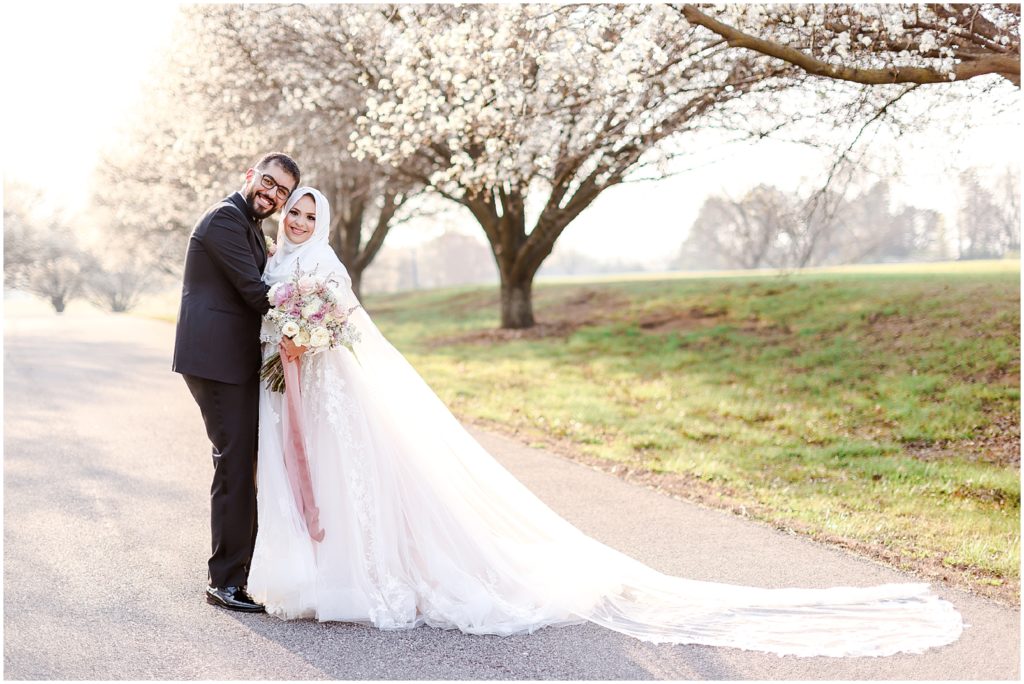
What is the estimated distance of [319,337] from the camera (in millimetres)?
4441

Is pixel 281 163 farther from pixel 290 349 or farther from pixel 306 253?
pixel 290 349

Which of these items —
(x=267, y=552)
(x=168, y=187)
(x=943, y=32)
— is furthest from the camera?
(x=168, y=187)

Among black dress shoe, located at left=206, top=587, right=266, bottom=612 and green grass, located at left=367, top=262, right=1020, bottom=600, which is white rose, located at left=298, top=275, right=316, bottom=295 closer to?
black dress shoe, located at left=206, top=587, right=266, bottom=612

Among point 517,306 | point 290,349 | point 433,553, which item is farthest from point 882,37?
point 517,306

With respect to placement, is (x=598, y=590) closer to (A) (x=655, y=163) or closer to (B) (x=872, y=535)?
(B) (x=872, y=535)

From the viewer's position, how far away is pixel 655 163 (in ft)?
44.9

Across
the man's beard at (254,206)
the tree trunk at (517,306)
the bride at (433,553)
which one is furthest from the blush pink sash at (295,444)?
the tree trunk at (517,306)

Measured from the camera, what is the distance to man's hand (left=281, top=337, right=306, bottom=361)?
14.8 ft

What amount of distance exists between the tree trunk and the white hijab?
48.6 ft

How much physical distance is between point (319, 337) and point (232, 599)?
151 cm

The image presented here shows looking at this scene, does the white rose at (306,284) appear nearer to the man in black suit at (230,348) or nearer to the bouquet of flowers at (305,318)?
the bouquet of flowers at (305,318)

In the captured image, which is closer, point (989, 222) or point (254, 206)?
point (254, 206)

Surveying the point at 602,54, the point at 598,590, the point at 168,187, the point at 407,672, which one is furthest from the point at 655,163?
the point at 168,187

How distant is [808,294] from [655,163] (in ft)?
21.9
